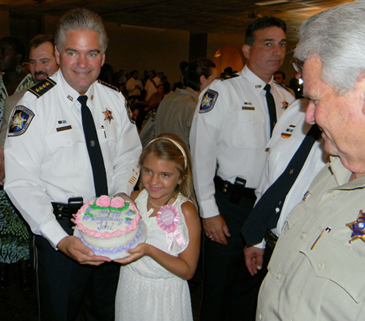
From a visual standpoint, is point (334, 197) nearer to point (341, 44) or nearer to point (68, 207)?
point (341, 44)

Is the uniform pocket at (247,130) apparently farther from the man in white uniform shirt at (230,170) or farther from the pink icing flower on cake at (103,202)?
the pink icing flower on cake at (103,202)

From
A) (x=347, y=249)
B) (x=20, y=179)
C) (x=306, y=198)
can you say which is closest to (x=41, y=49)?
(x=20, y=179)

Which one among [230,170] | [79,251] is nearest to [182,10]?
[230,170]

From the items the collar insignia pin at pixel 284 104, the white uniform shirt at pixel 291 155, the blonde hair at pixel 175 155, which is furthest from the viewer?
the collar insignia pin at pixel 284 104

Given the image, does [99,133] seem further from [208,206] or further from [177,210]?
[208,206]

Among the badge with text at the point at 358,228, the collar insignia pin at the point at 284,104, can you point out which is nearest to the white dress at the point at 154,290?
the badge with text at the point at 358,228

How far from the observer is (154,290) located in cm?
173

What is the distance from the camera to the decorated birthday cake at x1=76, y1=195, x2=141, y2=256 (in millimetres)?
1455

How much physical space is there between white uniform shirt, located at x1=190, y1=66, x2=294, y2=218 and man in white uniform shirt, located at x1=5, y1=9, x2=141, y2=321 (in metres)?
0.57

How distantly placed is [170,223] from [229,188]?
0.65 m

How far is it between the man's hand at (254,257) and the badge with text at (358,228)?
1.03 metres

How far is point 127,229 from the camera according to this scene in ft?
4.84

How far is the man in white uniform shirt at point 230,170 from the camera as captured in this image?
86.6 inches

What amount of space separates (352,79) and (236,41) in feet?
54.6
